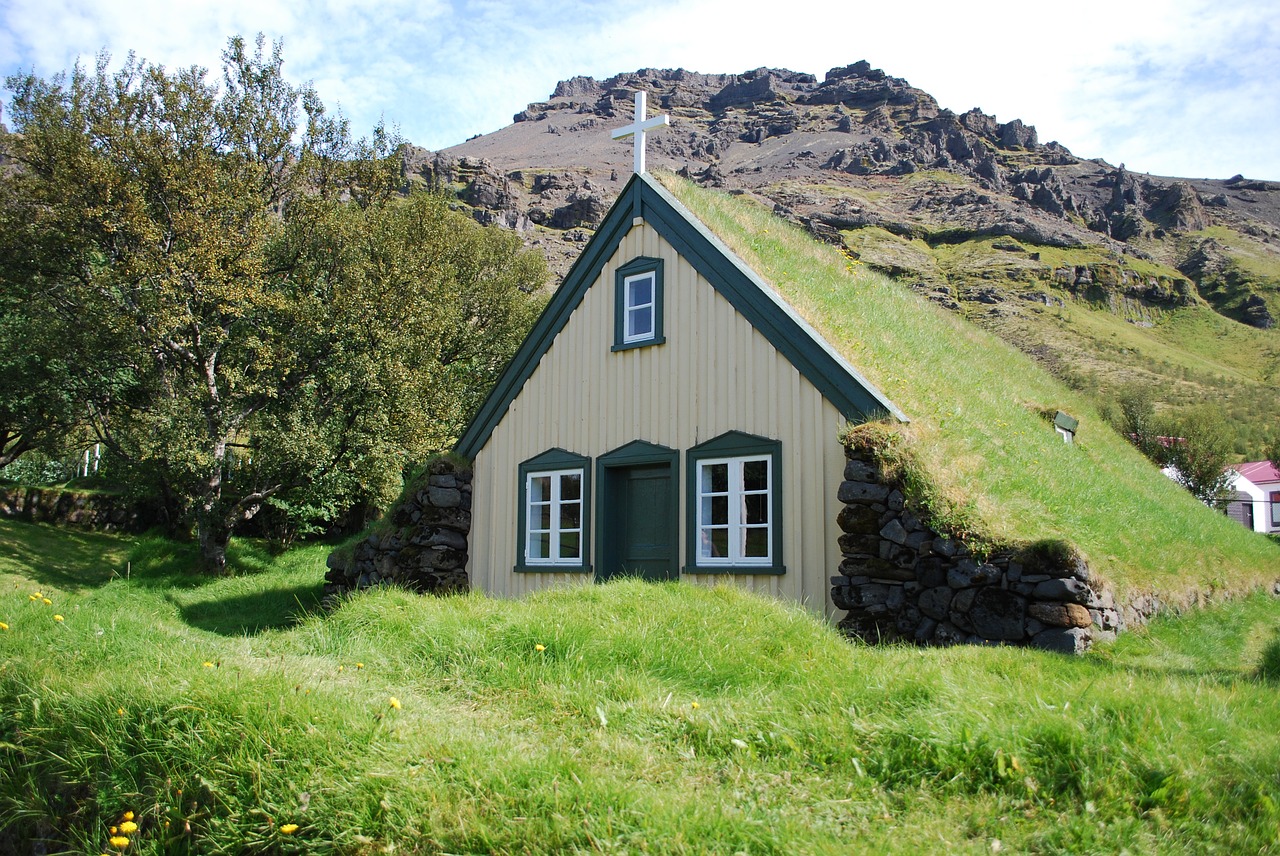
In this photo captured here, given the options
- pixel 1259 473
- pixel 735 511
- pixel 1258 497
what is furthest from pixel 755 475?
pixel 1259 473

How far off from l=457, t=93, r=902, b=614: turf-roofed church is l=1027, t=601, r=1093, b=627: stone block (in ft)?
7.56

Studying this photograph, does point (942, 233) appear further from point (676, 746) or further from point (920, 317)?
point (676, 746)

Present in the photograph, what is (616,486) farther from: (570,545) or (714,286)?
(714,286)

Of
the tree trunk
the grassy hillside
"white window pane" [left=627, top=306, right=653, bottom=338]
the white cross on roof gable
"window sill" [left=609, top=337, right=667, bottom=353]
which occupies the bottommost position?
the tree trunk

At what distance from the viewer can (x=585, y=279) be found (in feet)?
42.3

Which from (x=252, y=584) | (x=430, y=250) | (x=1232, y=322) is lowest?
(x=252, y=584)

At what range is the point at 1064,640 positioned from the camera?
7.88m

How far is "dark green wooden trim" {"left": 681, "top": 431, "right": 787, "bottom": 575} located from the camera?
10289 millimetres

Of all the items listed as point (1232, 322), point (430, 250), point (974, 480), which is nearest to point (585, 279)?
point (974, 480)

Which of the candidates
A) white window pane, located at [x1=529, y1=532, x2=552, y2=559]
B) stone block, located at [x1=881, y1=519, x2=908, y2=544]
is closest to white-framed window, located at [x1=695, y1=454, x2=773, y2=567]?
stone block, located at [x1=881, y1=519, x2=908, y2=544]

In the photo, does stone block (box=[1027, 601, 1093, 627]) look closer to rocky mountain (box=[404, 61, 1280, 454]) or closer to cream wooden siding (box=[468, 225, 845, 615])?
cream wooden siding (box=[468, 225, 845, 615])

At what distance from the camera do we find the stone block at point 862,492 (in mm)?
9148

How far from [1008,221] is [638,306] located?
129 m

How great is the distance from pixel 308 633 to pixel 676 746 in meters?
4.06
